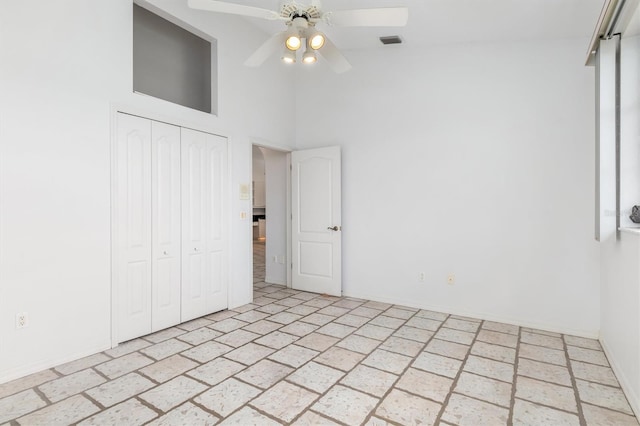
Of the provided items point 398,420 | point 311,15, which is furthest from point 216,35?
point 398,420

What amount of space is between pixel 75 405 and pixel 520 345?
3570 mm

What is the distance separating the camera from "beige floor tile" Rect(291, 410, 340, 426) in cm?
199

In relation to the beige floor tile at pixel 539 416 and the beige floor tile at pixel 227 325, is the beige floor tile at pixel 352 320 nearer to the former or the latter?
the beige floor tile at pixel 227 325

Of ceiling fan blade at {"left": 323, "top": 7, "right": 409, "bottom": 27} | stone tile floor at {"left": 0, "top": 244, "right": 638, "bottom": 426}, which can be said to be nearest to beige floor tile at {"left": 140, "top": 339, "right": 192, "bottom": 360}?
stone tile floor at {"left": 0, "top": 244, "right": 638, "bottom": 426}

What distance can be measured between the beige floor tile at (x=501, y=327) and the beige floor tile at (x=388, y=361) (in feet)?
4.37

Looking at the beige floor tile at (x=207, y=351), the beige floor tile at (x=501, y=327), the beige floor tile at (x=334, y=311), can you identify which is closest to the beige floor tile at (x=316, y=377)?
the beige floor tile at (x=207, y=351)

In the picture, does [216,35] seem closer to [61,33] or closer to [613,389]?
[61,33]

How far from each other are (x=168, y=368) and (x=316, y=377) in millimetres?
1171

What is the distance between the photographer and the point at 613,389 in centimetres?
240

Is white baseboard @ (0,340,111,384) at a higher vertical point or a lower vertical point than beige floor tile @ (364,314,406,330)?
higher

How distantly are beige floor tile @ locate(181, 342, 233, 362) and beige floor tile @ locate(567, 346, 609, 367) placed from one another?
3.01 m

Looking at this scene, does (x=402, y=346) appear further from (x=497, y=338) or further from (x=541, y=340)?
(x=541, y=340)

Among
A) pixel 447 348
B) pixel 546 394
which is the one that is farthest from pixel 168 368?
pixel 546 394

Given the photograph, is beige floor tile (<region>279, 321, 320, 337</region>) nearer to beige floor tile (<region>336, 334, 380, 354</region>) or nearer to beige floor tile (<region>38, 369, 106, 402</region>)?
beige floor tile (<region>336, 334, 380, 354</region>)
